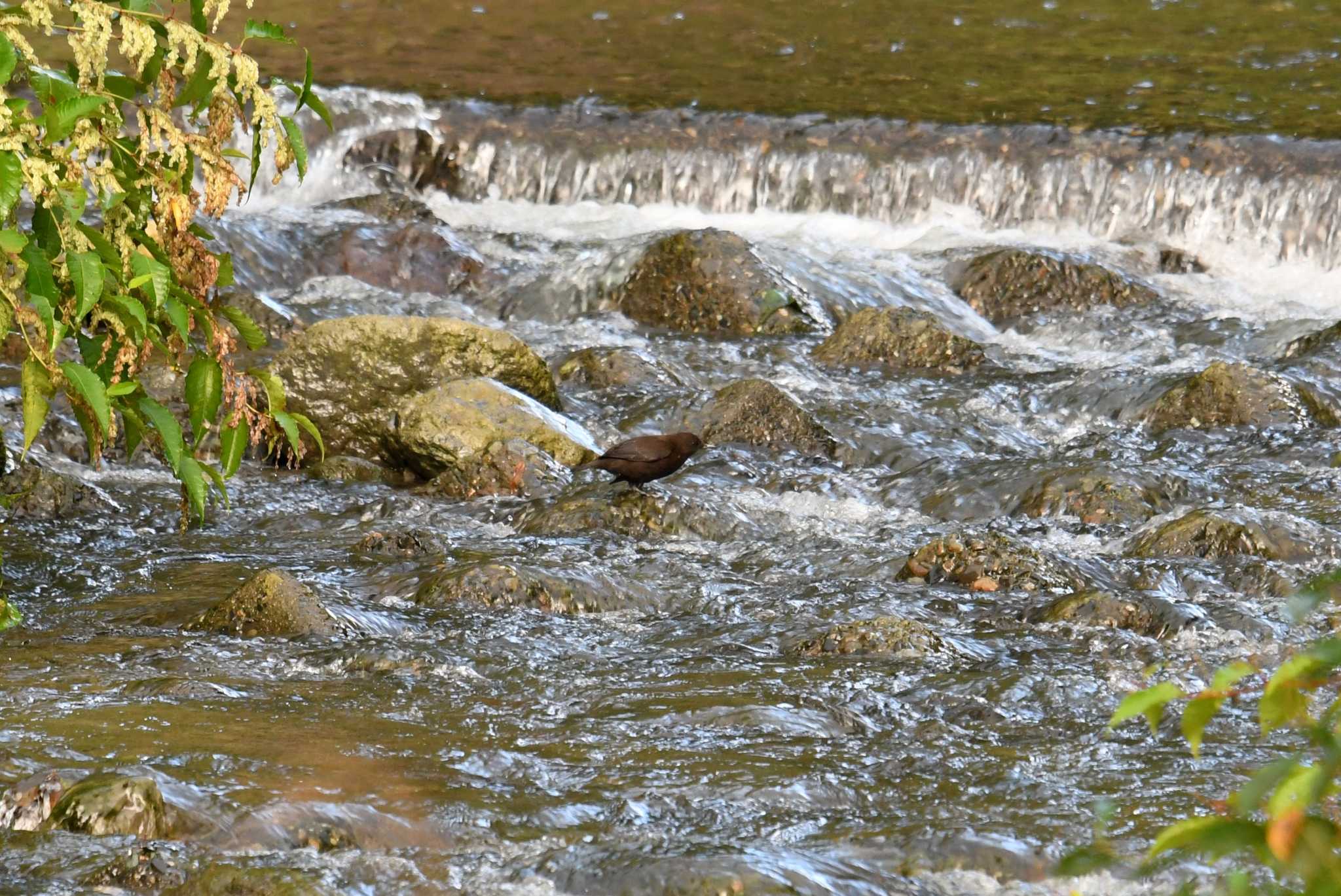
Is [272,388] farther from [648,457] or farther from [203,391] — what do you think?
[648,457]

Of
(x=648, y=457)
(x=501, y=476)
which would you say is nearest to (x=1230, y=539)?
(x=648, y=457)

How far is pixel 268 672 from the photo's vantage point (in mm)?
4812

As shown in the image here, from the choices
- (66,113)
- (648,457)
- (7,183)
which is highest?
(66,113)

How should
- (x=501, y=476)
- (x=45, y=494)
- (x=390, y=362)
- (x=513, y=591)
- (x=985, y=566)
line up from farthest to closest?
(x=390, y=362) < (x=501, y=476) < (x=45, y=494) < (x=985, y=566) < (x=513, y=591)

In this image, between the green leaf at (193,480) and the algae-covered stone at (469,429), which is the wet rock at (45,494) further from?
the green leaf at (193,480)

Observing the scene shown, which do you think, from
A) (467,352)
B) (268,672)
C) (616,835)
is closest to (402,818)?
(616,835)

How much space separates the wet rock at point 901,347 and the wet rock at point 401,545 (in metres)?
3.90

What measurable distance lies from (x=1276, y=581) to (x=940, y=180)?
7728 millimetres

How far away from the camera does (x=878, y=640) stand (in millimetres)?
5172

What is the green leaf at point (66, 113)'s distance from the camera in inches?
145

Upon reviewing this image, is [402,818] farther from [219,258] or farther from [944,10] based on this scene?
[944,10]

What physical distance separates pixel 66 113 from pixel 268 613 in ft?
6.72

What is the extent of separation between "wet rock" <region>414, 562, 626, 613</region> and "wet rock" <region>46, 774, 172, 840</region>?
7.21 ft

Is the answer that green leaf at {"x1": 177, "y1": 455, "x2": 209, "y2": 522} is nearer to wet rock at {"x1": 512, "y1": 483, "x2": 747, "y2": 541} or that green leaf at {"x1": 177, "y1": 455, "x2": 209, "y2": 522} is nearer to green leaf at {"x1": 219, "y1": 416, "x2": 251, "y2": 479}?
green leaf at {"x1": 219, "y1": 416, "x2": 251, "y2": 479}
